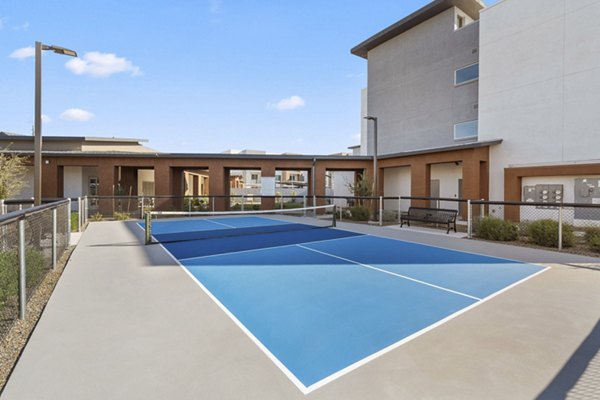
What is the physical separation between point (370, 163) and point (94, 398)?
2464 centimetres

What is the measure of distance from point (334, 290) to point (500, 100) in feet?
61.8

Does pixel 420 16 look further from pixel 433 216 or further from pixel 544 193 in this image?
pixel 433 216

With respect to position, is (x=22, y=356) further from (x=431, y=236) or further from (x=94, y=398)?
(x=431, y=236)

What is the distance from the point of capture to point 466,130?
23.1 metres

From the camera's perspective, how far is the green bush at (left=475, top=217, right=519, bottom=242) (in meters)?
11.7


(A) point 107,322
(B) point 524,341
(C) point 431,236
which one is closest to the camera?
(B) point 524,341

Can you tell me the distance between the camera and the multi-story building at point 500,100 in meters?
15.8

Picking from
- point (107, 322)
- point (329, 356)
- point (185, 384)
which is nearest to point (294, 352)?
point (329, 356)

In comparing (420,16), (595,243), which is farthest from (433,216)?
(420,16)

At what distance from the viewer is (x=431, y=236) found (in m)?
12.7

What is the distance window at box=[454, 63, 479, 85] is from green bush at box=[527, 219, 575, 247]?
15.3 m

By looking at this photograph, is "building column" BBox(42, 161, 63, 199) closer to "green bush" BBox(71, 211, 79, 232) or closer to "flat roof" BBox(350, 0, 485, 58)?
"green bush" BBox(71, 211, 79, 232)

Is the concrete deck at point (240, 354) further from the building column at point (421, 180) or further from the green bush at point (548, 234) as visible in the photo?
the building column at point (421, 180)

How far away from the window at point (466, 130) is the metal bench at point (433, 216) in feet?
33.0
